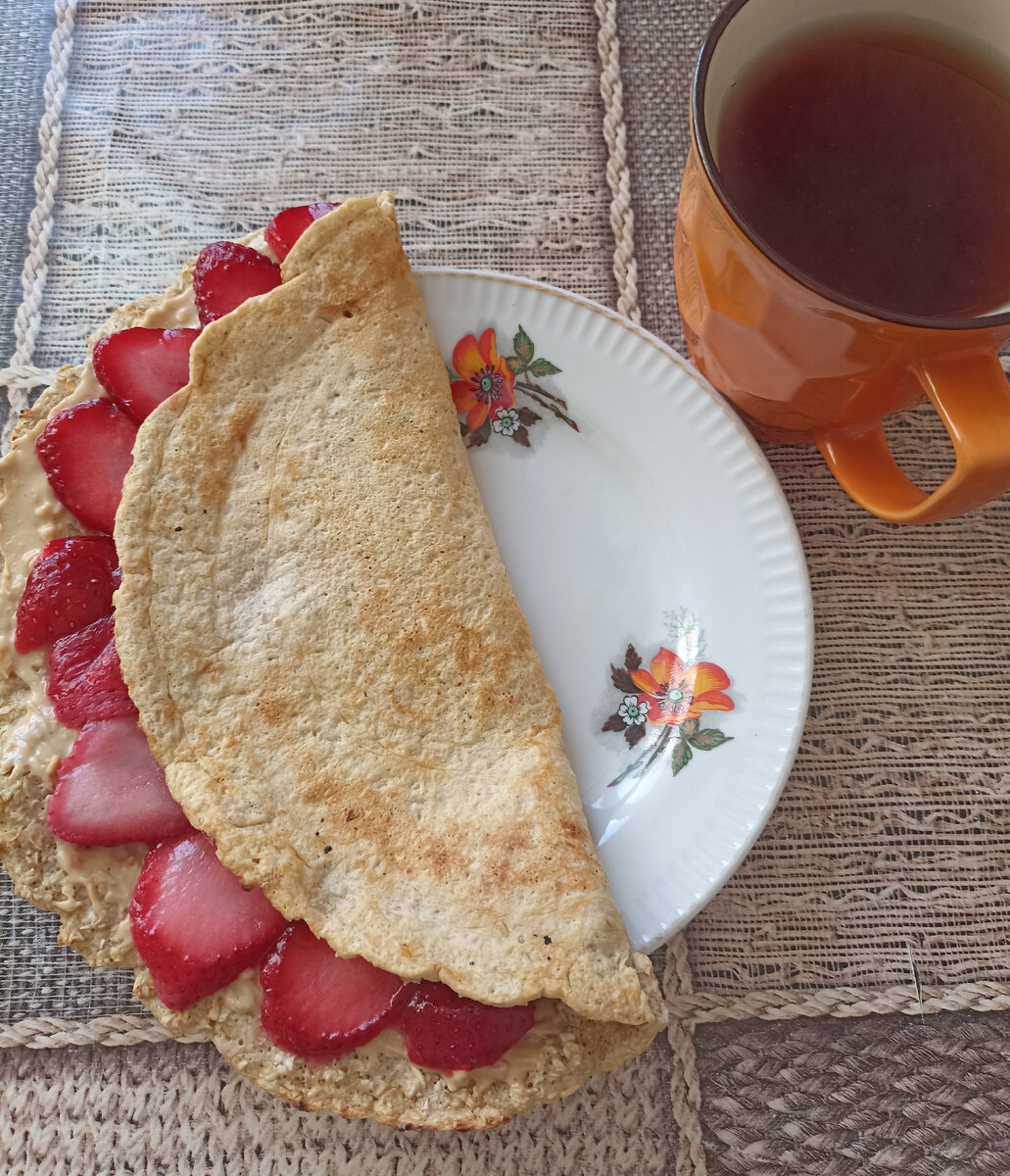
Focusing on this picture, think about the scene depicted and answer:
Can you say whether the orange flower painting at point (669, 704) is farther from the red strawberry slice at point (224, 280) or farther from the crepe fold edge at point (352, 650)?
the red strawberry slice at point (224, 280)

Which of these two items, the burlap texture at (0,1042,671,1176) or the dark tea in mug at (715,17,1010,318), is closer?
the dark tea in mug at (715,17,1010,318)

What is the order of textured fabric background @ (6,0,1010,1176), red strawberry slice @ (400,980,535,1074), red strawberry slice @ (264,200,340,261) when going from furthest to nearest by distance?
red strawberry slice @ (264,200,340,261) < textured fabric background @ (6,0,1010,1176) < red strawberry slice @ (400,980,535,1074)

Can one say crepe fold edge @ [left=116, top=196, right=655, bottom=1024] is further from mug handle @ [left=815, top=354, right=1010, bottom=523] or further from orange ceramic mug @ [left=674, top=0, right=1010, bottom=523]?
mug handle @ [left=815, top=354, right=1010, bottom=523]

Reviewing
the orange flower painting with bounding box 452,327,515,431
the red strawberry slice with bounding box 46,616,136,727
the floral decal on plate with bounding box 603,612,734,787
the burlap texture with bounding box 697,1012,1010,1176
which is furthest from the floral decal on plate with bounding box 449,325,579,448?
the burlap texture with bounding box 697,1012,1010,1176

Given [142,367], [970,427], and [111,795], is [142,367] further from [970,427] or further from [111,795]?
[970,427]

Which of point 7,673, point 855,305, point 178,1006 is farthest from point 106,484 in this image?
point 855,305

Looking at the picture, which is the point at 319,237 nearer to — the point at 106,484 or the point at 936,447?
the point at 106,484
